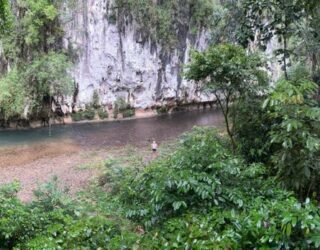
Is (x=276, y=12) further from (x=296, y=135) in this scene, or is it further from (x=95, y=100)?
(x=95, y=100)

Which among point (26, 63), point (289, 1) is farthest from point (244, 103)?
point (26, 63)

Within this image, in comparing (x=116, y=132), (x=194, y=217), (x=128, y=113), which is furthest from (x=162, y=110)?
(x=194, y=217)

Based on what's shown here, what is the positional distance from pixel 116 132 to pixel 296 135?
1709cm

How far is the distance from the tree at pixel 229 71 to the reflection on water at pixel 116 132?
10.3 m

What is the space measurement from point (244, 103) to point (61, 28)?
18.3 m

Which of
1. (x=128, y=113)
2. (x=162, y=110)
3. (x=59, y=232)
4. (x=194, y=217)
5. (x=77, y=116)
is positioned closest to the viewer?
(x=194, y=217)

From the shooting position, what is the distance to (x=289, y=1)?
6.52 meters

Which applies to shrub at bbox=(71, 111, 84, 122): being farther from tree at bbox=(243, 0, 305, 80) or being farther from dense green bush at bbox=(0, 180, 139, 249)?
dense green bush at bbox=(0, 180, 139, 249)

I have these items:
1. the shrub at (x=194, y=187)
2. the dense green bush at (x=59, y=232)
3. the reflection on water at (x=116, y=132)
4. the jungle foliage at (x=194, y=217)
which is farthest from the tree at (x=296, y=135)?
the reflection on water at (x=116, y=132)

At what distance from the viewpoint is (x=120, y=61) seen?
2480cm

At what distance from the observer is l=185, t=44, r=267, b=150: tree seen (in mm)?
7173

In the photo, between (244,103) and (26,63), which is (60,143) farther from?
(244,103)

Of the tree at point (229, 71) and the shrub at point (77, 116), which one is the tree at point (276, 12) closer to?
the tree at point (229, 71)

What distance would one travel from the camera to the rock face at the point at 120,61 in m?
23.5
